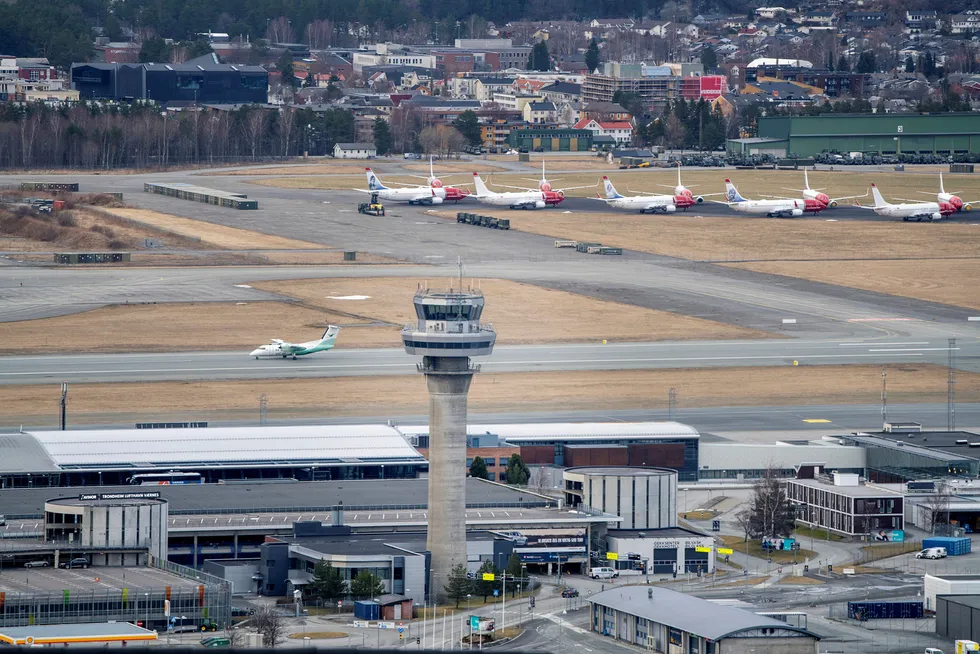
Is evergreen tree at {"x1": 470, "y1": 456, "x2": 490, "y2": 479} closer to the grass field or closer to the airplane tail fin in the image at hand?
the airplane tail fin

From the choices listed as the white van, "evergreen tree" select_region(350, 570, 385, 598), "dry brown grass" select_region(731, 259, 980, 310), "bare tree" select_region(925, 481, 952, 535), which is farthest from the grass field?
"evergreen tree" select_region(350, 570, 385, 598)

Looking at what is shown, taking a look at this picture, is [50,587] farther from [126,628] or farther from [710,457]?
[710,457]

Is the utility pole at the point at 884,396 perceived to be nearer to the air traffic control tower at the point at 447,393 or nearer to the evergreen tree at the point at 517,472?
the evergreen tree at the point at 517,472

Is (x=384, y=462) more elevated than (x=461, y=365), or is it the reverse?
(x=461, y=365)

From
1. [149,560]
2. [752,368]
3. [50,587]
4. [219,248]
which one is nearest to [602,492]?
[149,560]

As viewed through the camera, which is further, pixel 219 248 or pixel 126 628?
pixel 219 248

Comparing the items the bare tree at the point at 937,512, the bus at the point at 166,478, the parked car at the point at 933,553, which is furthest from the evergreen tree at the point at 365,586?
the bare tree at the point at 937,512

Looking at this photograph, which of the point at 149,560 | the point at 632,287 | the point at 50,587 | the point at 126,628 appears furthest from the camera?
the point at 632,287
